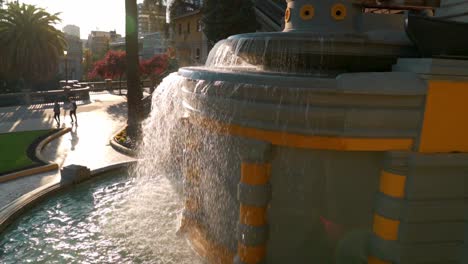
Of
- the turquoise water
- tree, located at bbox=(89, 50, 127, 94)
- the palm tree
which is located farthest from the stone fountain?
tree, located at bbox=(89, 50, 127, 94)

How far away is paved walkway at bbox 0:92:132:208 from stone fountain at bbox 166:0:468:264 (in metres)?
7.13

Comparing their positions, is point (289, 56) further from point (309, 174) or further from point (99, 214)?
point (99, 214)

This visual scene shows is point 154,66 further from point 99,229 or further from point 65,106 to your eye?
point 99,229

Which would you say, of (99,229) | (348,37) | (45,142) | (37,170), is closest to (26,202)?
(99,229)

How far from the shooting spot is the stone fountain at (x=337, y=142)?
398 cm

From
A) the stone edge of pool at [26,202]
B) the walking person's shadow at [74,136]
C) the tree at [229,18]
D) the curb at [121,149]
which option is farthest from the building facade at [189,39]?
the stone edge of pool at [26,202]

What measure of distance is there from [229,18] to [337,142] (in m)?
24.8

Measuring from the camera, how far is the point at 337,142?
410cm

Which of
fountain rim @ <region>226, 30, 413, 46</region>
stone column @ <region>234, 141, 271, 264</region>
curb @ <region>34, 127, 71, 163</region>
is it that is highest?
fountain rim @ <region>226, 30, 413, 46</region>

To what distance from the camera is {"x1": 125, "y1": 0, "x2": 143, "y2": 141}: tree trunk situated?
16.0 metres

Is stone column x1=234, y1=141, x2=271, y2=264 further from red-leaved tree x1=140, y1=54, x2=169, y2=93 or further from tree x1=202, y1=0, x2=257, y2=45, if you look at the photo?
red-leaved tree x1=140, y1=54, x2=169, y2=93

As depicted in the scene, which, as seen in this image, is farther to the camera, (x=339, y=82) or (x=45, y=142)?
(x=45, y=142)

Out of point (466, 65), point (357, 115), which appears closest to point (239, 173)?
point (357, 115)

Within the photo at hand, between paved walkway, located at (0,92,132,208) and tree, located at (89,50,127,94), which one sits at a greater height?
tree, located at (89,50,127,94)
